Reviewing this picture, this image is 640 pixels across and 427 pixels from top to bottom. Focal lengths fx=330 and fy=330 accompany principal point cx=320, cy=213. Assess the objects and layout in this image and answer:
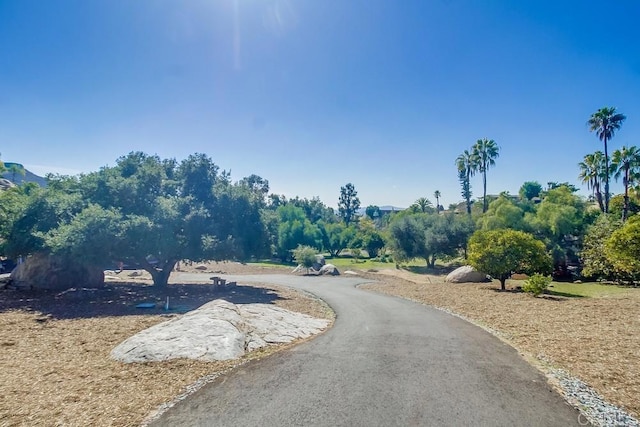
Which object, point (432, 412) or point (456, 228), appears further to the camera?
point (456, 228)

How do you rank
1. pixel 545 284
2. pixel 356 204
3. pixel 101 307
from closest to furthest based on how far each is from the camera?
pixel 101 307
pixel 545 284
pixel 356 204

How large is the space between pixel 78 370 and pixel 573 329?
15.4 metres

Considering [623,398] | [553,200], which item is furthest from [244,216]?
[553,200]

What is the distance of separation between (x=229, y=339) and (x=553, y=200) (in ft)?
155

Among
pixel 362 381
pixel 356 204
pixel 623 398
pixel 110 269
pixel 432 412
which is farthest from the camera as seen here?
pixel 356 204

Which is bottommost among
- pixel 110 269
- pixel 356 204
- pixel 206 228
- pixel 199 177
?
pixel 110 269

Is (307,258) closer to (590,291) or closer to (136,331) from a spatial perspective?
(590,291)

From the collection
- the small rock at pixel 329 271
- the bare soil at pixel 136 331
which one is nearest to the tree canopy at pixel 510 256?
the bare soil at pixel 136 331

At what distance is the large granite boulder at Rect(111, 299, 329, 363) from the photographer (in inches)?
345

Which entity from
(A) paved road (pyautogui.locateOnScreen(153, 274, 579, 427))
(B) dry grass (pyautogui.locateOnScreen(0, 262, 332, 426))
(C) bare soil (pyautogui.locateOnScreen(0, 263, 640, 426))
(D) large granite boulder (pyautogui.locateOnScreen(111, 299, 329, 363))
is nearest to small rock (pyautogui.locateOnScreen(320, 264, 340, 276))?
(C) bare soil (pyautogui.locateOnScreen(0, 263, 640, 426))

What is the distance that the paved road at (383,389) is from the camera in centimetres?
589

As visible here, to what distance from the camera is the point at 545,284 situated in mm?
18781

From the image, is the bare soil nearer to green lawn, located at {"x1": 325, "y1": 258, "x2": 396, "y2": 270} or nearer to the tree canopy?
the tree canopy

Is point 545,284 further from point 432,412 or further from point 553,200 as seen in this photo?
point 553,200
